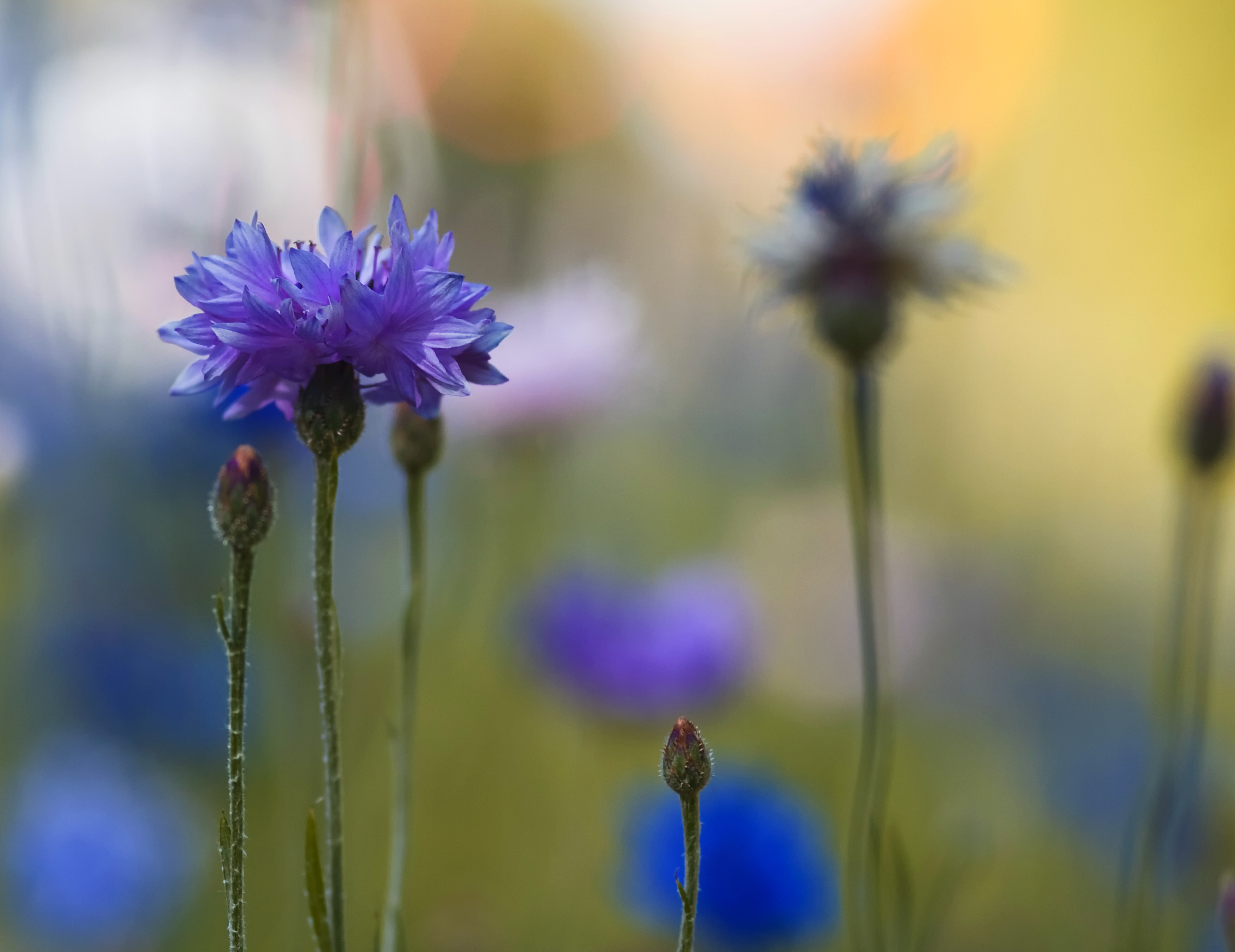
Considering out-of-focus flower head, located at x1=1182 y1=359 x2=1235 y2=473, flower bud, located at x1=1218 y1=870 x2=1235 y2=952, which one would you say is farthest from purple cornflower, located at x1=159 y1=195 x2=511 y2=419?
out-of-focus flower head, located at x1=1182 y1=359 x2=1235 y2=473

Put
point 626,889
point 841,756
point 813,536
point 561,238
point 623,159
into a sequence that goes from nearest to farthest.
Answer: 1. point 626,889
2. point 841,756
3. point 813,536
4. point 561,238
5. point 623,159

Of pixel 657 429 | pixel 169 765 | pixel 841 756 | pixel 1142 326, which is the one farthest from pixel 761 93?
pixel 169 765

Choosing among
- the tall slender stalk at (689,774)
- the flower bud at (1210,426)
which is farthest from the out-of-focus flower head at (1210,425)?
the tall slender stalk at (689,774)

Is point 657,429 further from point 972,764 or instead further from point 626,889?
point 626,889

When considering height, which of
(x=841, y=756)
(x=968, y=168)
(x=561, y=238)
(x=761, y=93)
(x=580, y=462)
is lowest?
(x=841, y=756)

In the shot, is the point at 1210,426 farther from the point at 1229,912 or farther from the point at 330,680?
the point at 330,680

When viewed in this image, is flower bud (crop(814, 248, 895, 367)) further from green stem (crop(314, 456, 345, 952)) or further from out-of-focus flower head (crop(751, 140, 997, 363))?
green stem (crop(314, 456, 345, 952))
